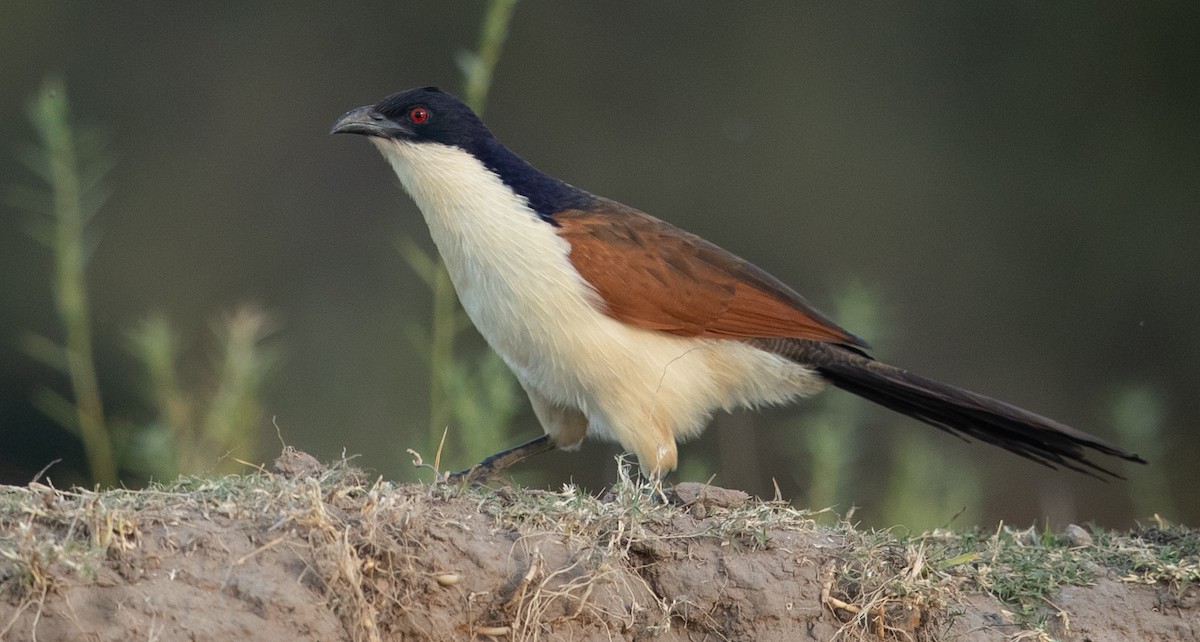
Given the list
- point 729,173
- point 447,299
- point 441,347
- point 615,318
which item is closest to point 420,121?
point 447,299

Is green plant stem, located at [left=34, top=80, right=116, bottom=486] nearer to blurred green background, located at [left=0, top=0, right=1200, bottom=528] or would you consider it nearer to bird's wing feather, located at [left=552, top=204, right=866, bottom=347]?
bird's wing feather, located at [left=552, top=204, right=866, bottom=347]

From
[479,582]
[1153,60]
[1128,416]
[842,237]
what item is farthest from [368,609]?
[1153,60]

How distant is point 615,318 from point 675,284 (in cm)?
21

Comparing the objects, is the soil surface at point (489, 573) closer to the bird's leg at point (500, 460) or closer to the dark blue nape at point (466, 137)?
the bird's leg at point (500, 460)

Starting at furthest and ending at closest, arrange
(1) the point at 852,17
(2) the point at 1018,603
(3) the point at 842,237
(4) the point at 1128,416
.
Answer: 1. (1) the point at 852,17
2. (3) the point at 842,237
3. (4) the point at 1128,416
4. (2) the point at 1018,603

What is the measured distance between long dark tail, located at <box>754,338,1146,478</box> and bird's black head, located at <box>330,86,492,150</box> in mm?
998

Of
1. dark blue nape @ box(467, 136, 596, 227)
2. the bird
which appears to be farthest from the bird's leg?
dark blue nape @ box(467, 136, 596, 227)

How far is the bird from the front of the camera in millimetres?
3959

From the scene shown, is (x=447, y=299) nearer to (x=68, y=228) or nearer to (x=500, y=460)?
(x=500, y=460)

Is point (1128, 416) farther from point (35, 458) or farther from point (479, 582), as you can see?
point (35, 458)

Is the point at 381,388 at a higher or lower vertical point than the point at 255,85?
lower

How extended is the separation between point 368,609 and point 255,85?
262 inches

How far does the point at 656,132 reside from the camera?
8664 millimetres

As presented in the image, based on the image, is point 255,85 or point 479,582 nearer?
point 479,582
